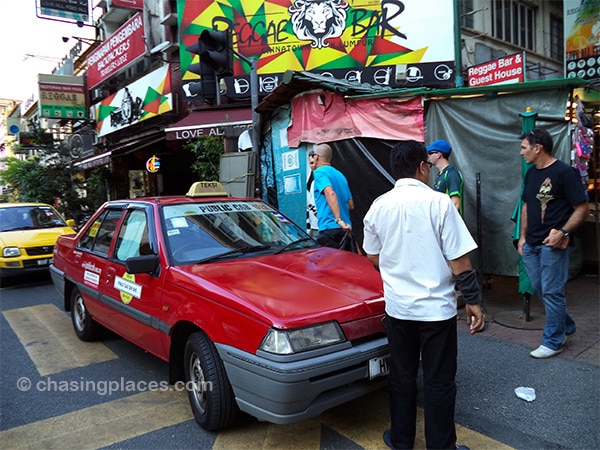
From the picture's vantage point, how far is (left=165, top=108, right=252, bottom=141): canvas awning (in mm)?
11453

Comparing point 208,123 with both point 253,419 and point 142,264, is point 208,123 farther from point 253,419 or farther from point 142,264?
point 253,419

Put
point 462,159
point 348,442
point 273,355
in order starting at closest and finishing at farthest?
point 273,355
point 348,442
point 462,159

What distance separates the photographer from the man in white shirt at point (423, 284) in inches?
95.5

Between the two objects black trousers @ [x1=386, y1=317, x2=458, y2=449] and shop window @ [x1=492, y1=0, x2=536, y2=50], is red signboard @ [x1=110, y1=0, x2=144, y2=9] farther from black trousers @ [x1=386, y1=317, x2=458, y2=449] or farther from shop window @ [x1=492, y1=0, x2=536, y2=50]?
black trousers @ [x1=386, y1=317, x2=458, y2=449]

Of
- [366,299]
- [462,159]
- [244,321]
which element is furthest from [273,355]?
[462,159]

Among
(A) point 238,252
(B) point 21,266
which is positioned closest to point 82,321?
(A) point 238,252

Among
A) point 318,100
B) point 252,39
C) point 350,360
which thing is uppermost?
point 252,39

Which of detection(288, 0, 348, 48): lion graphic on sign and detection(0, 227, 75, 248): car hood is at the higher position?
detection(288, 0, 348, 48): lion graphic on sign

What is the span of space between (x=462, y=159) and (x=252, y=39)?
313 inches

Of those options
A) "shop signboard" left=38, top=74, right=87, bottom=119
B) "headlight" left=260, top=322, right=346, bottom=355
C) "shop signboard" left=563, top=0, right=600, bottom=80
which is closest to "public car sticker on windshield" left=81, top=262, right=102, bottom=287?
"headlight" left=260, top=322, right=346, bottom=355

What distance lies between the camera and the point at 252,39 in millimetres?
11828

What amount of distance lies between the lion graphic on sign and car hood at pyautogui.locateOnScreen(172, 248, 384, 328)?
29.5ft

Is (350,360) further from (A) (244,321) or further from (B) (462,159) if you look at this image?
(B) (462,159)

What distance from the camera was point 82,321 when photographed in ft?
16.7
